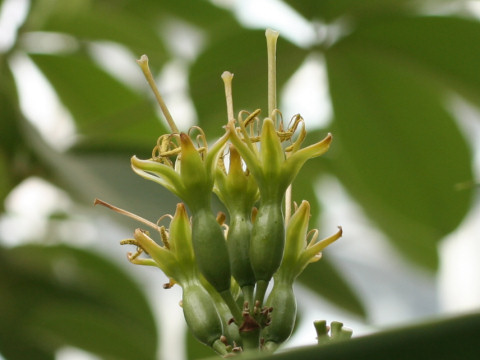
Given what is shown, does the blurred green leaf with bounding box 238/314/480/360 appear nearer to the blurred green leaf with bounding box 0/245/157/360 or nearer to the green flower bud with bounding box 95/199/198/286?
the green flower bud with bounding box 95/199/198/286

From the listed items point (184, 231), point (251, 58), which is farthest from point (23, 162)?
point (184, 231)

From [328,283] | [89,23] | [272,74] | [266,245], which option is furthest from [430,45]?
[266,245]

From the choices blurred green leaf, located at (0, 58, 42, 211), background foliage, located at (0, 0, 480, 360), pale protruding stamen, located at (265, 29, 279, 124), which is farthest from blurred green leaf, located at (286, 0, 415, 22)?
pale protruding stamen, located at (265, 29, 279, 124)

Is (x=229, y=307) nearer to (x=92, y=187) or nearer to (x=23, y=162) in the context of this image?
(x=92, y=187)

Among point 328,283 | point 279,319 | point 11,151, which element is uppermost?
point 11,151

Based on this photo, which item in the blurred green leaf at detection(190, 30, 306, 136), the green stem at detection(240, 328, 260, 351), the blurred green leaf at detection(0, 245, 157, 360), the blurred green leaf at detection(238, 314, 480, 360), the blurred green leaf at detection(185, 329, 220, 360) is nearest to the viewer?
the blurred green leaf at detection(238, 314, 480, 360)

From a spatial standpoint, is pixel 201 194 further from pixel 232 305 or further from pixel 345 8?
pixel 345 8
